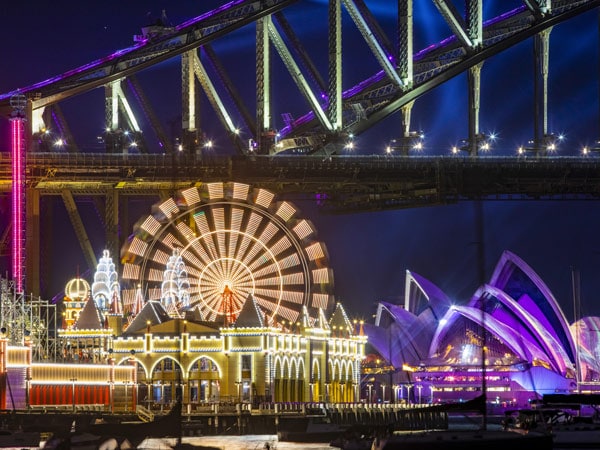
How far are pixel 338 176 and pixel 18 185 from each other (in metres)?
22.6

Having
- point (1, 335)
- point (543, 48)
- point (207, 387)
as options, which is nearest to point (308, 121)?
point (543, 48)

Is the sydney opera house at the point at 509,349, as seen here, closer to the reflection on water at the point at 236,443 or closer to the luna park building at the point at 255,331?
the luna park building at the point at 255,331

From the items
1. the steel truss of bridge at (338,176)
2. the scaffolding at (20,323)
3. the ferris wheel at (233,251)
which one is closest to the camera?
the scaffolding at (20,323)

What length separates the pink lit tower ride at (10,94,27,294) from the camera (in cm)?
11475

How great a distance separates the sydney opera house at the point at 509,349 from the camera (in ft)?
489

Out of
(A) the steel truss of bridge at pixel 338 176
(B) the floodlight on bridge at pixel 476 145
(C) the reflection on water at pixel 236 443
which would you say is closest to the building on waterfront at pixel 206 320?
(A) the steel truss of bridge at pixel 338 176

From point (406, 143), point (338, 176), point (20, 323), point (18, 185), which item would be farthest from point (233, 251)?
point (20, 323)

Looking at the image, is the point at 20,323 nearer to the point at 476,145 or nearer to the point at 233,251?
the point at 233,251

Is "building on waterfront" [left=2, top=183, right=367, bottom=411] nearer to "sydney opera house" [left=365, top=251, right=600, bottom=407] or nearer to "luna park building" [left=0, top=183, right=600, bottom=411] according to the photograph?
"luna park building" [left=0, top=183, right=600, bottom=411]

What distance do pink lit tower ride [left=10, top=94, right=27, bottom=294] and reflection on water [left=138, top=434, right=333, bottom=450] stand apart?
19923mm

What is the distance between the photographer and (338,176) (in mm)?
130750

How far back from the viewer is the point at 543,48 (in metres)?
140

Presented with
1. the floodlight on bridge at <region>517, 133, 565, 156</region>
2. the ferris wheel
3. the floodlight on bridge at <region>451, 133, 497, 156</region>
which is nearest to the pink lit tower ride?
the ferris wheel

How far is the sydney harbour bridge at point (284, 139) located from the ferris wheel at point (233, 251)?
11.7 feet
